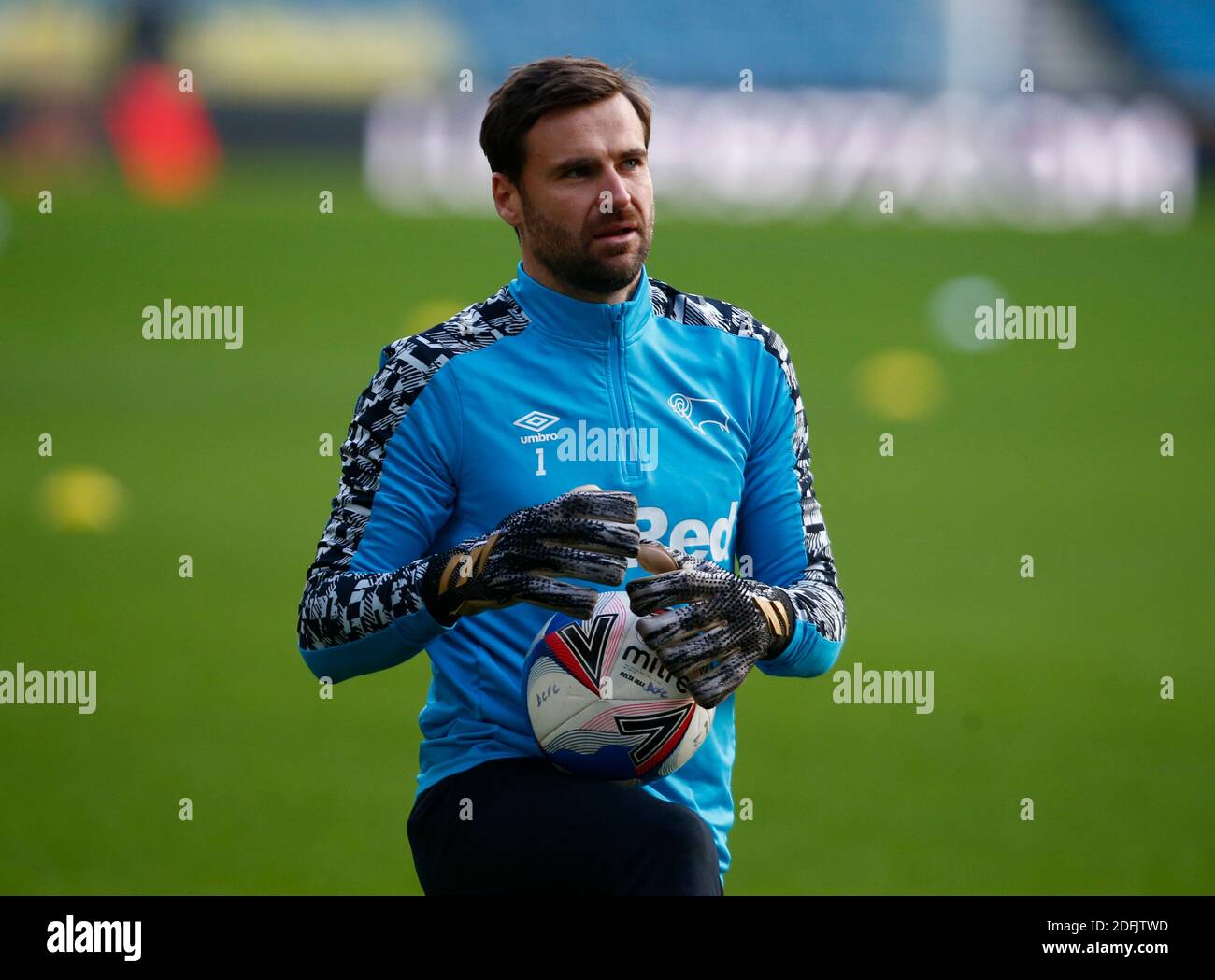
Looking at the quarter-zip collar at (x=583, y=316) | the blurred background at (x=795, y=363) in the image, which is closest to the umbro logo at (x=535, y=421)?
the quarter-zip collar at (x=583, y=316)

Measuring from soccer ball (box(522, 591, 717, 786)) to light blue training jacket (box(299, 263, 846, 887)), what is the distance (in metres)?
0.08

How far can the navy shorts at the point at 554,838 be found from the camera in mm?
2832

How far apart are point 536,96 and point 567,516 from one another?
0.83m

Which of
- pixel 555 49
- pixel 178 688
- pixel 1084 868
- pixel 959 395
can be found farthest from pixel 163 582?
pixel 555 49

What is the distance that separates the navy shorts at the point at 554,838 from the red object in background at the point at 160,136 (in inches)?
926

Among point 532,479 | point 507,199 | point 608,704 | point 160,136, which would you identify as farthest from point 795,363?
point 608,704

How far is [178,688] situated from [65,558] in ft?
8.95

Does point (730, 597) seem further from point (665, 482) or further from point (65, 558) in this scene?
point (65, 558)

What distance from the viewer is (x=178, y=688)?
7.59m

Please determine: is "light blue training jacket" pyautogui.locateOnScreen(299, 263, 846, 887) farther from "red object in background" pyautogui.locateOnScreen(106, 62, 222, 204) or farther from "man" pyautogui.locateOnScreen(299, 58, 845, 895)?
"red object in background" pyautogui.locateOnScreen(106, 62, 222, 204)

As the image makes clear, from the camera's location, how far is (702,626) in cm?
287

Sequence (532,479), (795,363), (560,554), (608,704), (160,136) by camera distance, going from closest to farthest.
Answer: (560,554) < (608,704) < (532,479) < (795,363) < (160,136)

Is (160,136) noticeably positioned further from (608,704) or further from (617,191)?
(608,704)

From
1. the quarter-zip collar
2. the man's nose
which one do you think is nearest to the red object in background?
the quarter-zip collar
